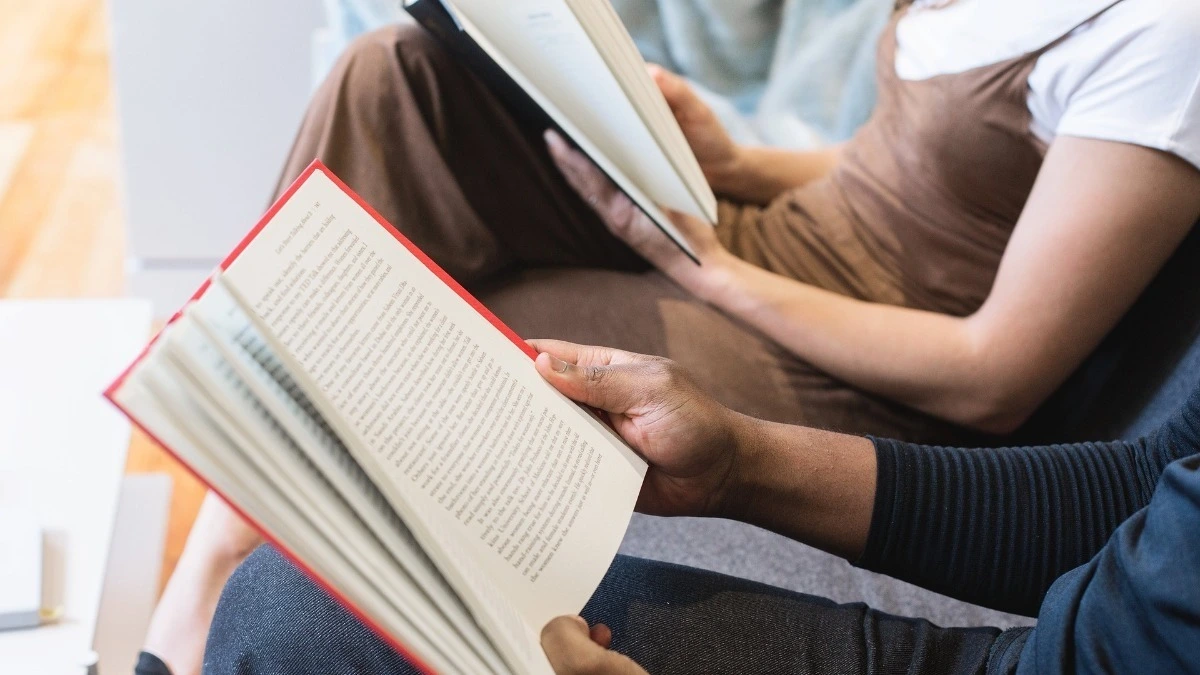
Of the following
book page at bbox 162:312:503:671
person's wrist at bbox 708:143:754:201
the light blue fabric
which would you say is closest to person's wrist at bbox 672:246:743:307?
person's wrist at bbox 708:143:754:201

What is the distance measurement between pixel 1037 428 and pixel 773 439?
41cm

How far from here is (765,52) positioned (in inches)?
59.6

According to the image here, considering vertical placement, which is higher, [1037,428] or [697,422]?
[697,422]

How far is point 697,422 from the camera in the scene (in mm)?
665

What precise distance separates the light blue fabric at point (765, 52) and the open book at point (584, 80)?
18.2 inches

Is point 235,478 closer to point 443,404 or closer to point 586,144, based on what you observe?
point 443,404

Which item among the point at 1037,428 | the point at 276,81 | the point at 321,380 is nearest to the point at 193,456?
the point at 321,380

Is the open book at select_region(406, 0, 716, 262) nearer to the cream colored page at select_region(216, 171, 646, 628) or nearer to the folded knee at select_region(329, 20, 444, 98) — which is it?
the folded knee at select_region(329, 20, 444, 98)

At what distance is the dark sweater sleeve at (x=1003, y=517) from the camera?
69cm

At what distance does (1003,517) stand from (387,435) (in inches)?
16.4

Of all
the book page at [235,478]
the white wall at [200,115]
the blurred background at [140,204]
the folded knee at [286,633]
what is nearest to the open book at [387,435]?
the book page at [235,478]

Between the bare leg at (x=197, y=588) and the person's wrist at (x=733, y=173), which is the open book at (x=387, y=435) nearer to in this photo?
the bare leg at (x=197, y=588)

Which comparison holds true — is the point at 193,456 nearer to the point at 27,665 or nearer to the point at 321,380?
the point at 321,380

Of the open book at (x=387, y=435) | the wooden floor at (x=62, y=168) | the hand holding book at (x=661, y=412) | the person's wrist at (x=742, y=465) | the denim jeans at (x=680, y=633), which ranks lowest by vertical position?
the wooden floor at (x=62, y=168)
